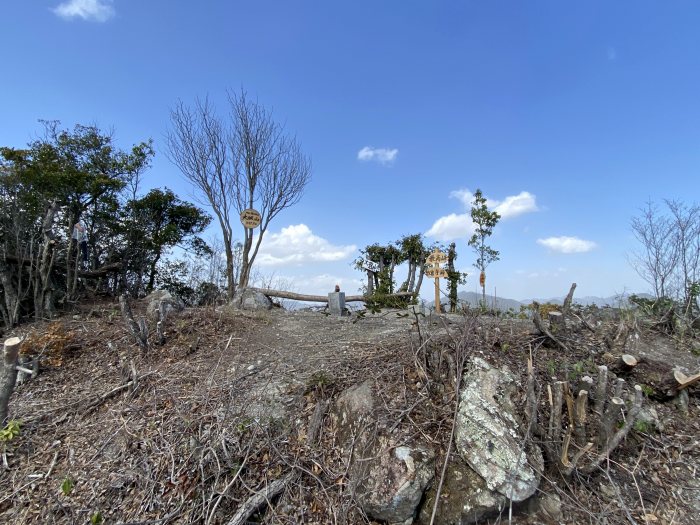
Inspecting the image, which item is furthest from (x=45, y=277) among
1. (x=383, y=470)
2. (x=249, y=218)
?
(x=383, y=470)

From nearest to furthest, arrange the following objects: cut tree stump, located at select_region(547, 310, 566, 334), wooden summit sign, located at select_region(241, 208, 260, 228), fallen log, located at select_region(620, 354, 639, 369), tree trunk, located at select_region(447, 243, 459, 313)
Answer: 1. fallen log, located at select_region(620, 354, 639, 369)
2. cut tree stump, located at select_region(547, 310, 566, 334)
3. wooden summit sign, located at select_region(241, 208, 260, 228)
4. tree trunk, located at select_region(447, 243, 459, 313)

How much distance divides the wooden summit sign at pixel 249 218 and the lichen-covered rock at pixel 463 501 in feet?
25.3

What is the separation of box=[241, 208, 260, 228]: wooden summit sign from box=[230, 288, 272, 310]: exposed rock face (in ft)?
5.95

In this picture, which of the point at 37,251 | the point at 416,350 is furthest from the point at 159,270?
the point at 416,350

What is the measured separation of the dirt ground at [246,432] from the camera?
8.09ft

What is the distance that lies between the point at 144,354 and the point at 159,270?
6961 millimetres

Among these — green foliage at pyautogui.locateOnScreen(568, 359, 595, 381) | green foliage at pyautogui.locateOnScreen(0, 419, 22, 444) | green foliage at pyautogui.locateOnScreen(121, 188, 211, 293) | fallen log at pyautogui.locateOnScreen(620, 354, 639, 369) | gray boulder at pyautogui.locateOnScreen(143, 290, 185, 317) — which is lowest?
green foliage at pyautogui.locateOnScreen(0, 419, 22, 444)

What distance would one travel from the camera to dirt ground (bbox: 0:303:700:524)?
8.09ft

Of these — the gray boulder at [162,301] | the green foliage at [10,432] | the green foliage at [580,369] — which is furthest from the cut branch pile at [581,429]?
the gray boulder at [162,301]

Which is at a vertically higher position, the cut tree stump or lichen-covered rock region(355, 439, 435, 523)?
the cut tree stump

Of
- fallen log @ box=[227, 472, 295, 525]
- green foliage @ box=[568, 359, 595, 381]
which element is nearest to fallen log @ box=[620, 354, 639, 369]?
green foliage @ box=[568, 359, 595, 381]

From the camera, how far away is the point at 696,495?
2.48 metres

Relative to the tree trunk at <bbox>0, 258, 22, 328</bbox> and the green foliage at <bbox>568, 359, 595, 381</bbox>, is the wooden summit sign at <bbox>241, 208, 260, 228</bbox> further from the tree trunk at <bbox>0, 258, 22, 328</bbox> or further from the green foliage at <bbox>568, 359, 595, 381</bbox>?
the green foliage at <bbox>568, 359, 595, 381</bbox>

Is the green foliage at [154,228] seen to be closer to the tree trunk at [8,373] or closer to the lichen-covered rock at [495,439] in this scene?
the tree trunk at [8,373]
